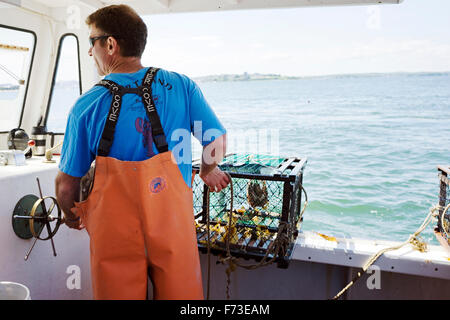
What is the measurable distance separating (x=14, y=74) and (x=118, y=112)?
8.77 feet

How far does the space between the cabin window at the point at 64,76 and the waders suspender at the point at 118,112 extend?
225cm

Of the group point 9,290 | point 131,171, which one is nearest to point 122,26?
point 131,171

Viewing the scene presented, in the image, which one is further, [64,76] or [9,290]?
[64,76]

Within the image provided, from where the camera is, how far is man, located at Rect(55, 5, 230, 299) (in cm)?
129

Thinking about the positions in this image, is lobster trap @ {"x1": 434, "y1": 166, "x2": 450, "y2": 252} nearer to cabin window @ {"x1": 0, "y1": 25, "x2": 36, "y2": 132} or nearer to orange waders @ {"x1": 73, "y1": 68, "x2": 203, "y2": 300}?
orange waders @ {"x1": 73, "y1": 68, "x2": 203, "y2": 300}

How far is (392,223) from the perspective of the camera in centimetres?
870

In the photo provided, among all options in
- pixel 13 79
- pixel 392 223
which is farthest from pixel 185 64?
pixel 13 79

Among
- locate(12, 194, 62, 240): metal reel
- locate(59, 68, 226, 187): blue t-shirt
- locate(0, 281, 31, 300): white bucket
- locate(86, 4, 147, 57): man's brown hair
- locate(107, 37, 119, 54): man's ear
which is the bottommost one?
locate(0, 281, 31, 300): white bucket

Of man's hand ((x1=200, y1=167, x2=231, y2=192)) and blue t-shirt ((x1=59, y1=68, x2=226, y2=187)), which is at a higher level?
blue t-shirt ((x1=59, y1=68, x2=226, y2=187))

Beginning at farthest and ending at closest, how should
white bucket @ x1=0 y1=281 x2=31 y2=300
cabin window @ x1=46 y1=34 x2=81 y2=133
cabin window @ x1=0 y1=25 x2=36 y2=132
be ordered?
1. cabin window @ x1=46 y1=34 x2=81 y2=133
2. cabin window @ x1=0 y1=25 x2=36 y2=132
3. white bucket @ x1=0 y1=281 x2=31 y2=300

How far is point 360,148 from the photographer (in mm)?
14016

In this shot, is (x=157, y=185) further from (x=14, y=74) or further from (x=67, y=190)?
(x=14, y=74)

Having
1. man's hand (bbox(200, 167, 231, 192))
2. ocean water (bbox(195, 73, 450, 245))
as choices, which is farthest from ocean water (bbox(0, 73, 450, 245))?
man's hand (bbox(200, 167, 231, 192))

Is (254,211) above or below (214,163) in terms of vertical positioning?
below
